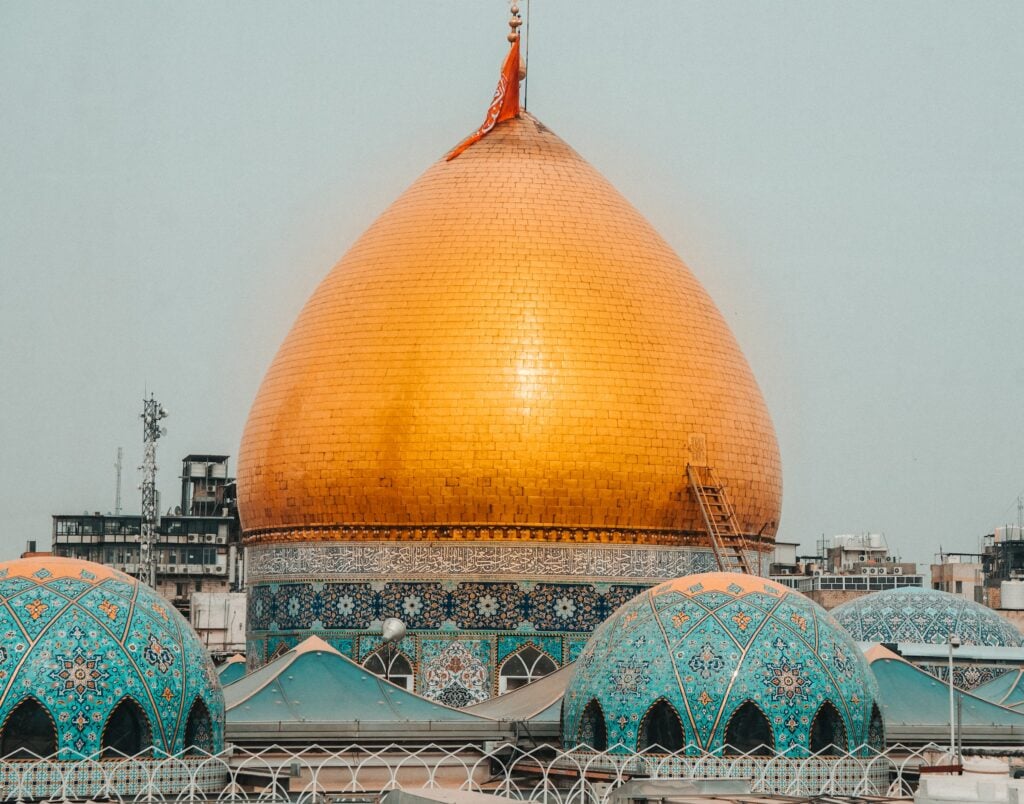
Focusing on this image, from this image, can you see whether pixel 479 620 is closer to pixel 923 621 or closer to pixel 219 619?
pixel 923 621

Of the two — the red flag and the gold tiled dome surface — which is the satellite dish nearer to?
the gold tiled dome surface

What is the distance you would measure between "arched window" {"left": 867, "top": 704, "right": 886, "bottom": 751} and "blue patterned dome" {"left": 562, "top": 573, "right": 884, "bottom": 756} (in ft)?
0.06

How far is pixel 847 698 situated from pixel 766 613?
3.79ft

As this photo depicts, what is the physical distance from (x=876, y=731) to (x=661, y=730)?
7.94ft

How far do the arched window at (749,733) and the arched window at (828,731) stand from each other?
0.54 meters

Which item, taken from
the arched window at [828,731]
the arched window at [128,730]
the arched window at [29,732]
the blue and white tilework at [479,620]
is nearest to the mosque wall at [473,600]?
the blue and white tilework at [479,620]

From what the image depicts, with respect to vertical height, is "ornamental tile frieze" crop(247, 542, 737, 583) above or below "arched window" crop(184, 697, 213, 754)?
above

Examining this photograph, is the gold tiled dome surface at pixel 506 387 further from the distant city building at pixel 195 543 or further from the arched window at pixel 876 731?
the distant city building at pixel 195 543

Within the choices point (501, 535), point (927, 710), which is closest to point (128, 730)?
point (501, 535)

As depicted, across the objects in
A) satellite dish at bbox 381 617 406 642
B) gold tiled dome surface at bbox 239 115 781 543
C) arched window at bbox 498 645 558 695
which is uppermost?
gold tiled dome surface at bbox 239 115 781 543

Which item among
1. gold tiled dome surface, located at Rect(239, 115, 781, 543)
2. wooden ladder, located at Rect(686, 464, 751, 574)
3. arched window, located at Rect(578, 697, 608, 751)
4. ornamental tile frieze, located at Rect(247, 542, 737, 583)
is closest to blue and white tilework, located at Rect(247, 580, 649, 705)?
ornamental tile frieze, located at Rect(247, 542, 737, 583)

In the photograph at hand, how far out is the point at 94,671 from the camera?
21906 mm

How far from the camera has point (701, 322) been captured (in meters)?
29.6

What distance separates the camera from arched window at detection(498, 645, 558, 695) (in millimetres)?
27641
